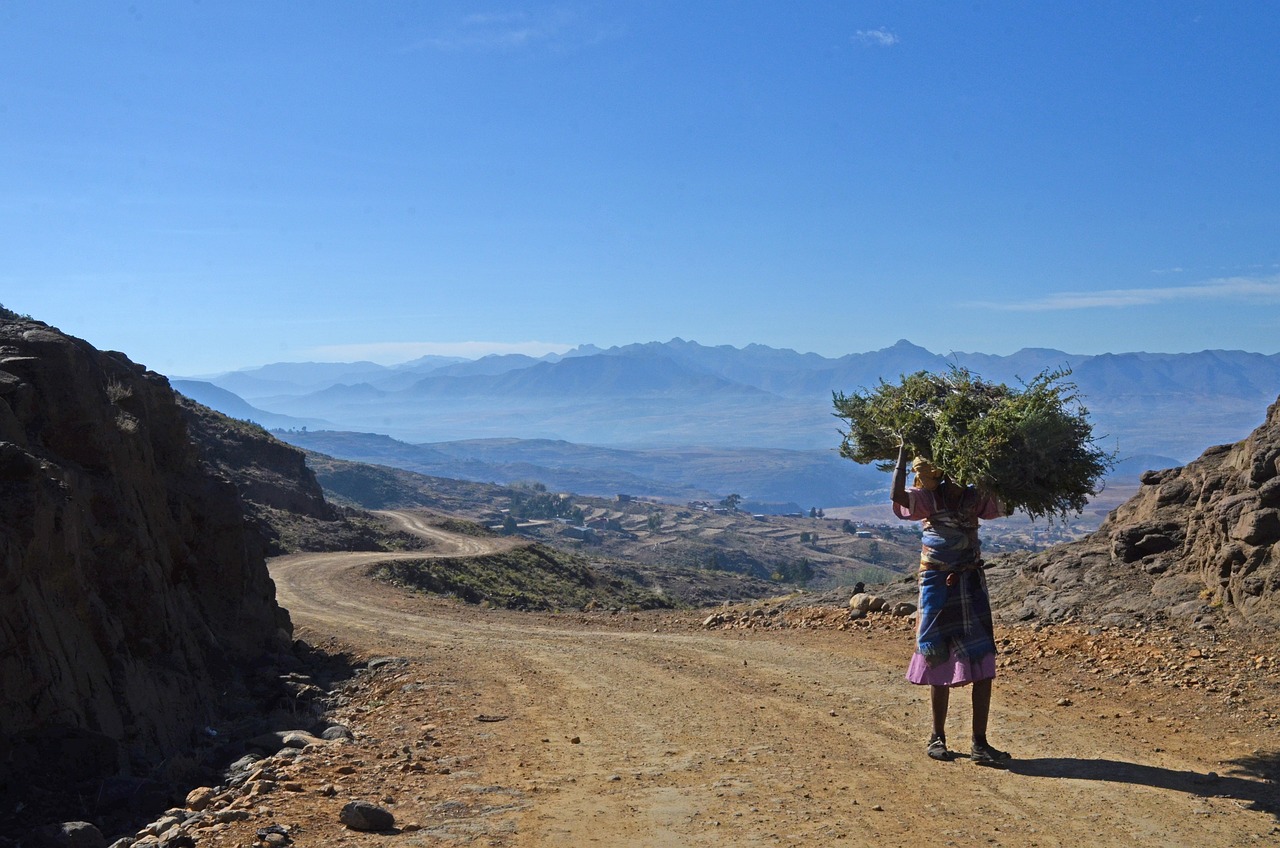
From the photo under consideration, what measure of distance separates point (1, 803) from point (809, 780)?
19.6 feet

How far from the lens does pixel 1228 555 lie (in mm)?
12062

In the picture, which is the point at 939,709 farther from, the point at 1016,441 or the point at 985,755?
the point at 1016,441

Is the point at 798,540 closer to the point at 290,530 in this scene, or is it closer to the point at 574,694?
the point at 290,530

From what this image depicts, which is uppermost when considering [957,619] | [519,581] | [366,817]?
[957,619]

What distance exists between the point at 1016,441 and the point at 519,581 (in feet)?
96.9

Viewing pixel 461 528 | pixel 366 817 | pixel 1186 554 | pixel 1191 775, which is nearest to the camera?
pixel 366 817

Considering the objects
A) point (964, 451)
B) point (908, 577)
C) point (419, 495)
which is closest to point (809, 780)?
point (964, 451)

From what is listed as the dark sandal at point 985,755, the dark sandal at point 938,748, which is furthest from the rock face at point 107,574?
the dark sandal at point 985,755

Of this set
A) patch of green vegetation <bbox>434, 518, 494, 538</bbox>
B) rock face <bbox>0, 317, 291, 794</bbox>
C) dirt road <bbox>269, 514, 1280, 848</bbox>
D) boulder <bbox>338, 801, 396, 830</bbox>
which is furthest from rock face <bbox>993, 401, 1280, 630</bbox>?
patch of green vegetation <bbox>434, 518, 494, 538</bbox>

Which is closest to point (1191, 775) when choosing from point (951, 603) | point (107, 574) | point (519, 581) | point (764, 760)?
point (951, 603)

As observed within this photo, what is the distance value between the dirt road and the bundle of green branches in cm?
210

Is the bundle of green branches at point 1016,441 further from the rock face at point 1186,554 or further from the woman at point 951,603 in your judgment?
the rock face at point 1186,554

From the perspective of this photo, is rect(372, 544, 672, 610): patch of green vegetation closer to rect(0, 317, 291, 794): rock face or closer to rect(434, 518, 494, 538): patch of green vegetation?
rect(434, 518, 494, 538): patch of green vegetation

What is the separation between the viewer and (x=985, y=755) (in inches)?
295
